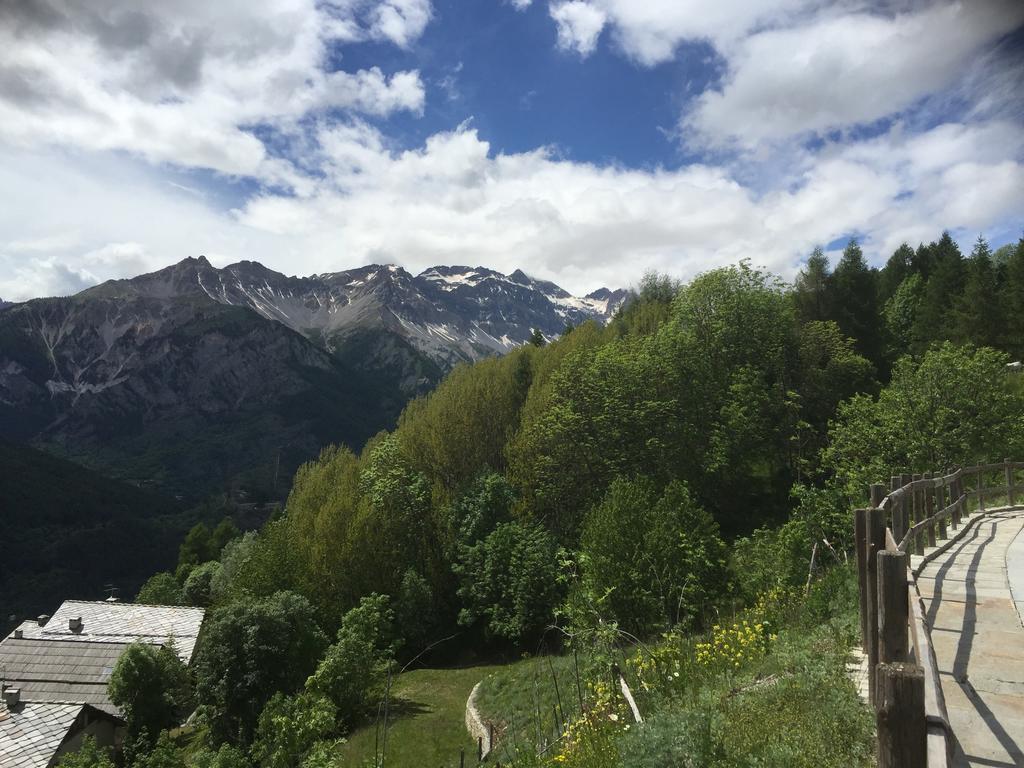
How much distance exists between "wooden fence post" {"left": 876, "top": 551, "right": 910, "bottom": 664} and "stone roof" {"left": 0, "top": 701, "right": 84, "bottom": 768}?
31.8 m

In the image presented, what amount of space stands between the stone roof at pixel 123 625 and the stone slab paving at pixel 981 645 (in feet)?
131

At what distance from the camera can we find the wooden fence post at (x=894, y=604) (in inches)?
175

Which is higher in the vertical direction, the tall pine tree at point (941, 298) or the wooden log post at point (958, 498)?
the tall pine tree at point (941, 298)

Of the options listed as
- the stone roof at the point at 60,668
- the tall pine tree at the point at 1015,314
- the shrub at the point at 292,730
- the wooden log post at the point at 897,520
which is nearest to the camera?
the wooden log post at the point at 897,520

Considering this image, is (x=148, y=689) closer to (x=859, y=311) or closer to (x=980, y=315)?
(x=859, y=311)

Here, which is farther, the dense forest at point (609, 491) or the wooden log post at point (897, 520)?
the dense forest at point (609, 491)

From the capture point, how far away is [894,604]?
445cm

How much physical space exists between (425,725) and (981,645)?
19.1 meters

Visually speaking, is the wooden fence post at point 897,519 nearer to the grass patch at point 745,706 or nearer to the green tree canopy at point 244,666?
the grass patch at point 745,706

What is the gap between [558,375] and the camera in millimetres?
35656

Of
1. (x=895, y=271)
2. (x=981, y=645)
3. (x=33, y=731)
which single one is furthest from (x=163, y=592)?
(x=895, y=271)

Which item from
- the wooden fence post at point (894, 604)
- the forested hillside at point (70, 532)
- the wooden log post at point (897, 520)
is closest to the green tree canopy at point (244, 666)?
A: the wooden log post at point (897, 520)

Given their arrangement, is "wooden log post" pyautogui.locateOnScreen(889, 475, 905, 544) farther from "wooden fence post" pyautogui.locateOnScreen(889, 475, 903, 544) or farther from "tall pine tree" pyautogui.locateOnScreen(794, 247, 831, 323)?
"tall pine tree" pyautogui.locateOnScreen(794, 247, 831, 323)

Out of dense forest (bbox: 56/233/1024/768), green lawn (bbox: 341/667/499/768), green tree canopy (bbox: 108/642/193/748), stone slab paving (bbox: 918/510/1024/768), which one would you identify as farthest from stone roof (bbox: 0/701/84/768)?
stone slab paving (bbox: 918/510/1024/768)
